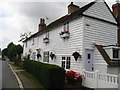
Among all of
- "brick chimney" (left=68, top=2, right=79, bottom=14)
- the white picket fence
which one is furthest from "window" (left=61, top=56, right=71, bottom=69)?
"brick chimney" (left=68, top=2, right=79, bottom=14)

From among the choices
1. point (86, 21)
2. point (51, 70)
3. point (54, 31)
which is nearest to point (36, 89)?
point (51, 70)

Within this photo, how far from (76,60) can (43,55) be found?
26.0 ft

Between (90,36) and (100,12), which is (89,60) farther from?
(100,12)

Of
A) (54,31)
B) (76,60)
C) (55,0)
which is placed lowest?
(76,60)

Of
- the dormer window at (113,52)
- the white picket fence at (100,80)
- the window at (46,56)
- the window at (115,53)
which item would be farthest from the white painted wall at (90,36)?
the window at (46,56)

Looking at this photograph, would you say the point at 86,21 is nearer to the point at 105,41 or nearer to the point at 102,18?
the point at 102,18

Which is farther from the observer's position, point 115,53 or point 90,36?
point 90,36

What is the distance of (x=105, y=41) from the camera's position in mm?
11180

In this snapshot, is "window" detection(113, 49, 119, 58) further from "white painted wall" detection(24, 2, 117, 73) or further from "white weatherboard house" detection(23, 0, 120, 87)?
"white painted wall" detection(24, 2, 117, 73)

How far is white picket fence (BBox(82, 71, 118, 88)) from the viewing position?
6.59m

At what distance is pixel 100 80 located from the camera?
7348 mm

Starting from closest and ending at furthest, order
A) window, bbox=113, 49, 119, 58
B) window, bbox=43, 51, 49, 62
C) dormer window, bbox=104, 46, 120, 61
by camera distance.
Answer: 1. dormer window, bbox=104, 46, 120, 61
2. window, bbox=113, 49, 119, 58
3. window, bbox=43, 51, 49, 62

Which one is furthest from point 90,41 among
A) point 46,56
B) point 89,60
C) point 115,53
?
point 46,56

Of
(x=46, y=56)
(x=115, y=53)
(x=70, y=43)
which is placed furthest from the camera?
(x=46, y=56)
